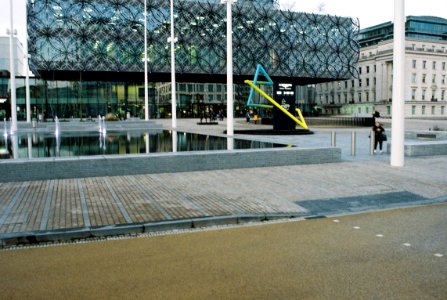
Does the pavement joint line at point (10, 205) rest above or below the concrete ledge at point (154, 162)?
below

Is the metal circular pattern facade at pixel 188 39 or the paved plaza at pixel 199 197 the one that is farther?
the metal circular pattern facade at pixel 188 39

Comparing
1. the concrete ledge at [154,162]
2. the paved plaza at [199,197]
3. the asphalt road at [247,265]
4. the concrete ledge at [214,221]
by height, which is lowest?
the asphalt road at [247,265]

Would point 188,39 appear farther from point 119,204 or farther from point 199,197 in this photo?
point 119,204

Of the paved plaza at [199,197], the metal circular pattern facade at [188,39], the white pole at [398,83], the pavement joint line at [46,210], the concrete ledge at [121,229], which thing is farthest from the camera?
the metal circular pattern facade at [188,39]

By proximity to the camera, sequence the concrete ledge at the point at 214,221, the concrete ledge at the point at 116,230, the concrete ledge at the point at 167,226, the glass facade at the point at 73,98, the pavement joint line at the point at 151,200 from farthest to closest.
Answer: the glass facade at the point at 73,98
the pavement joint line at the point at 151,200
the concrete ledge at the point at 214,221
the concrete ledge at the point at 167,226
the concrete ledge at the point at 116,230

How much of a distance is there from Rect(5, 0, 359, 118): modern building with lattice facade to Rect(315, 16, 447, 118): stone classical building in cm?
3421

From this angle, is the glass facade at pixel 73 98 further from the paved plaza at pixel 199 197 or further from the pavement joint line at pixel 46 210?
the pavement joint line at pixel 46 210

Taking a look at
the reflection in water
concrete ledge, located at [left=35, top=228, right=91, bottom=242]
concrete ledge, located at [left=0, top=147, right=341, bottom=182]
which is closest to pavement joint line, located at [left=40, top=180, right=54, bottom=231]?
concrete ledge, located at [left=35, top=228, right=91, bottom=242]

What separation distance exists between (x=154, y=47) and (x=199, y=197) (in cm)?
5415

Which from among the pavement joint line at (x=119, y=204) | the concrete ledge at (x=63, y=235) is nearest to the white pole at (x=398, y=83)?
the pavement joint line at (x=119, y=204)

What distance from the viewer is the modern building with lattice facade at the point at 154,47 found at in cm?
5704

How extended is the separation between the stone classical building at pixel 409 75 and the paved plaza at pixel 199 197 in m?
91.9

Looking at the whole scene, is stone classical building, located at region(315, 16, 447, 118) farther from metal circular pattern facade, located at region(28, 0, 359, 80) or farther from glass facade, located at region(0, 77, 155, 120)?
glass facade, located at region(0, 77, 155, 120)

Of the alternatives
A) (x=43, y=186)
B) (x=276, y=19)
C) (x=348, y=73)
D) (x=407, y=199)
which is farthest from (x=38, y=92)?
(x=407, y=199)
